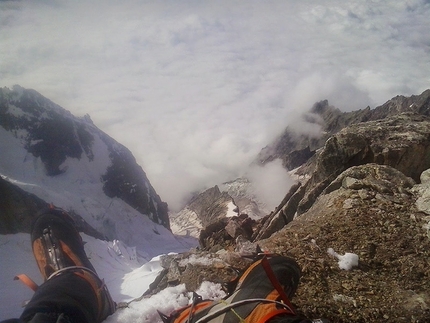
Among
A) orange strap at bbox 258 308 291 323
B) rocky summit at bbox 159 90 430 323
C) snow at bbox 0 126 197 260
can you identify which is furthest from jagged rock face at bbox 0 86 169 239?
orange strap at bbox 258 308 291 323

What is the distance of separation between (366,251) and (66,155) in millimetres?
78821

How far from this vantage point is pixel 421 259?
527 cm

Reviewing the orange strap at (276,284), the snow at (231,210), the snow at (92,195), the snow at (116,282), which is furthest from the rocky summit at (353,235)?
the snow at (231,210)

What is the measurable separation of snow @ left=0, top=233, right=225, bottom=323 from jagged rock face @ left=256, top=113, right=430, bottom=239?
9489 millimetres

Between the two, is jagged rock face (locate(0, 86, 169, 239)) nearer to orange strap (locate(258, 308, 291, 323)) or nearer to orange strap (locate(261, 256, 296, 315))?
orange strap (locate(261, 256, 296, 315))

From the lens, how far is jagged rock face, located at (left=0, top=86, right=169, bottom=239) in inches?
2633

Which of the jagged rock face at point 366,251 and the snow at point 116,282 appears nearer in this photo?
the jagged rock face at point 366,251

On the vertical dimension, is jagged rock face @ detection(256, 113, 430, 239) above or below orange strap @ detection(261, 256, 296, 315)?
below

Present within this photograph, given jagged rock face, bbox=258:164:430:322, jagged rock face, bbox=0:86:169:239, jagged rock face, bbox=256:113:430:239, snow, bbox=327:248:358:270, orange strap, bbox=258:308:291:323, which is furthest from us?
jagged rock face, bbox=0:86:169:239

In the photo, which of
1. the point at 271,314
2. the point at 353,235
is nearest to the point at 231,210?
the point at 353,235

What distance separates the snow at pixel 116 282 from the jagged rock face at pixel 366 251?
1.55 metres

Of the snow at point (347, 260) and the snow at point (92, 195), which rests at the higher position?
the snow at point (347, 260)

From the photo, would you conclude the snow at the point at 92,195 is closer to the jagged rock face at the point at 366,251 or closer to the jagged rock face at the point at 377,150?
the jagged rock face at the point at 377,150

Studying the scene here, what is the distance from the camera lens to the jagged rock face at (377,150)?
13.4 metres
